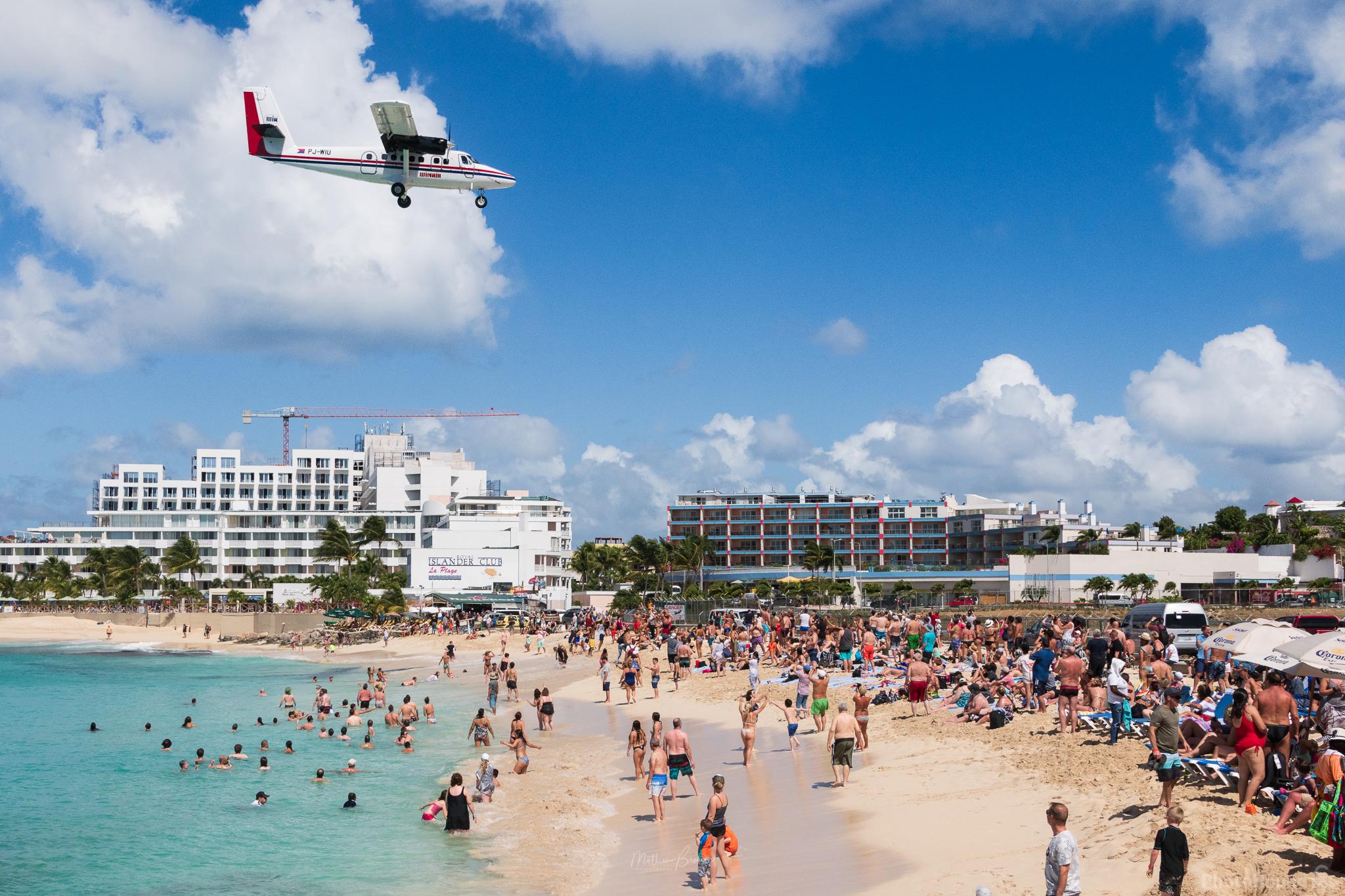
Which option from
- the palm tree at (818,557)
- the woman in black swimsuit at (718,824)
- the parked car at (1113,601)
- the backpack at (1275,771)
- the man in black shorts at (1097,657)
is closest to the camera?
the backpack at (1275,771)

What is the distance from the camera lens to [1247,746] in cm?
1432

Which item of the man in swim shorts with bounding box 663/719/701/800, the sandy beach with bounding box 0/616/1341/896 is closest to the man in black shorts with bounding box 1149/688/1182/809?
the sandy beach with bounding box 0/616/1341/896

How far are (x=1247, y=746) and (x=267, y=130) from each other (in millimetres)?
34120


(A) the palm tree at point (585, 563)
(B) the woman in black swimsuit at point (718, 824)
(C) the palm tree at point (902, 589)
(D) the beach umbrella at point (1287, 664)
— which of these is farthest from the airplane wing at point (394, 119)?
(A) the palm tree at point (585, 563)

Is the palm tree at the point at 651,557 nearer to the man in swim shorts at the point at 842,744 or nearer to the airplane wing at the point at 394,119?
the airplane wing at the point at 394,119

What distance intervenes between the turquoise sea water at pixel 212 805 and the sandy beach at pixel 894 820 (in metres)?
1.76

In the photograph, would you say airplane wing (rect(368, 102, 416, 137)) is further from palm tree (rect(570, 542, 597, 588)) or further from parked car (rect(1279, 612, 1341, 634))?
palm tree (rect(570, 542, 597, 588))

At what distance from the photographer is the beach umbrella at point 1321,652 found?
51.8ft

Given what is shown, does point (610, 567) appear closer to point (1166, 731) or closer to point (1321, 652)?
point (1321, 652)

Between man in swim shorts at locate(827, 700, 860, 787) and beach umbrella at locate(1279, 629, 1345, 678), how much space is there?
6.89 meters

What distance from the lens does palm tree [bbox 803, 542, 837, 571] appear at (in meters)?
113

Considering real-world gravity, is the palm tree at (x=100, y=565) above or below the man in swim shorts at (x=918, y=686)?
below

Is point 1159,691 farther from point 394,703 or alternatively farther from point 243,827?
point 394,703

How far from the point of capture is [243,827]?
21.4 m
